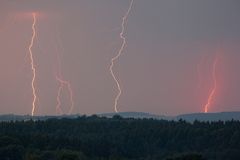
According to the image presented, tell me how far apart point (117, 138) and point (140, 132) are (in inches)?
294

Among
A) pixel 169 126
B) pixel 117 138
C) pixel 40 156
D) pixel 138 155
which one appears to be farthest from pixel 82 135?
pixel 40 156

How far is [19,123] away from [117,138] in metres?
26.1

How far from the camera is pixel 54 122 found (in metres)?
154

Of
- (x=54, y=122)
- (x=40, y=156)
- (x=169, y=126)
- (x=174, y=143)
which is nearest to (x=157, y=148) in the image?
(x=174, y=143)

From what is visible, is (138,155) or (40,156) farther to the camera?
(138,155)

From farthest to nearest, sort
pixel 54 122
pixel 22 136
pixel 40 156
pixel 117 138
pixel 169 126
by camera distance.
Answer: pixel 54 122, pixel 169 126, pixel 117 138, pixel 22 136, pixel 40 156

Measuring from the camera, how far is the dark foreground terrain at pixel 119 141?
91.5 meters

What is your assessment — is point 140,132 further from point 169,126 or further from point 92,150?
point 92,150

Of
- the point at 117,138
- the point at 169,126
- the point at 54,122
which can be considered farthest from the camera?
the point at 54,122

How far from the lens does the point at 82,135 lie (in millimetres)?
127625

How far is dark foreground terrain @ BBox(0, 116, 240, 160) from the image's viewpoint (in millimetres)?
91500

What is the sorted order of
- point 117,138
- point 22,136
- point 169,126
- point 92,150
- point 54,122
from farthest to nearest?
point 54,122 → point 169,126 → point 117,138 → point 22,136 → point 92,150

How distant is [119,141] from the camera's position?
11919 cm

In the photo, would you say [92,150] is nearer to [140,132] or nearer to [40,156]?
[40,156]
